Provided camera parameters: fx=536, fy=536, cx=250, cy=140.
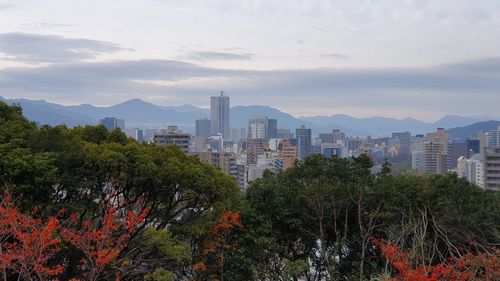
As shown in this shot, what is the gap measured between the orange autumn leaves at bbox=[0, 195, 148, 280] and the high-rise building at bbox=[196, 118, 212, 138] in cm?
16450

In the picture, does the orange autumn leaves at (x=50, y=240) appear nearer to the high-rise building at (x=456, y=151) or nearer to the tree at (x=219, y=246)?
the tree at (x=219, y=246)

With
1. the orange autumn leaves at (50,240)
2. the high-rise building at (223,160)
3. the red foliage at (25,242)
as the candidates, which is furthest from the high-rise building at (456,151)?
the red foliage at (25,242)

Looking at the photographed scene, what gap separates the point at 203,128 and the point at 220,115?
12410mm

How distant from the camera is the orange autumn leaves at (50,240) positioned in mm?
7012

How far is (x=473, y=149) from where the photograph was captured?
96188 mm

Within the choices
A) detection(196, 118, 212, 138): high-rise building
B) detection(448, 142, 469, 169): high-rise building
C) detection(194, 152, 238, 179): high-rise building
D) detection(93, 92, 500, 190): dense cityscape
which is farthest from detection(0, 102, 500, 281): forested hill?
detection(196, 118, 212, 138): high-rise building

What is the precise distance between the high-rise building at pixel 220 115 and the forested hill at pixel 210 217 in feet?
569

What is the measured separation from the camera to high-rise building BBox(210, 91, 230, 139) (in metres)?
186

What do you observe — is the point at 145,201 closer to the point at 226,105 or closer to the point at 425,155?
the point at 425,155

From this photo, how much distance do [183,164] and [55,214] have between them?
230 centimetres

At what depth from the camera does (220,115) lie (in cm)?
18862

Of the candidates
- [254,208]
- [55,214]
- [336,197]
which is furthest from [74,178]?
[336,197]

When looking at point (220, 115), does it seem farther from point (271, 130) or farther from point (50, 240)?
point (50, 240)

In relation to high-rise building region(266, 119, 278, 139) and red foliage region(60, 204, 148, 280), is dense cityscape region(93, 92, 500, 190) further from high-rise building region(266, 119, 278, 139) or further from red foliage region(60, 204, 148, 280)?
red foliage region(60, 204, 148, 280)
